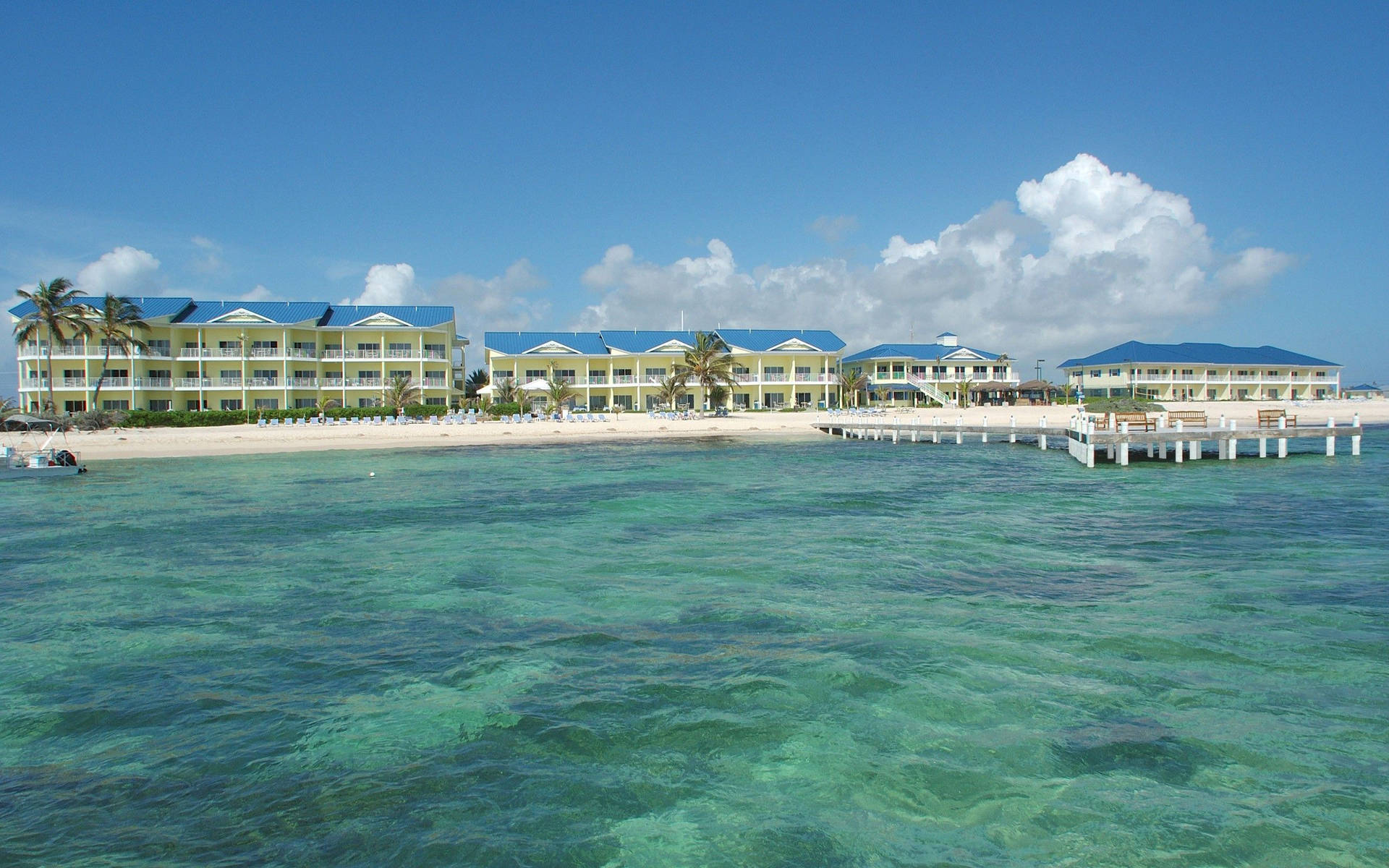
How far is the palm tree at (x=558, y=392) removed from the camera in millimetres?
50844

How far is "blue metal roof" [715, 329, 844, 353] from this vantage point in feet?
199

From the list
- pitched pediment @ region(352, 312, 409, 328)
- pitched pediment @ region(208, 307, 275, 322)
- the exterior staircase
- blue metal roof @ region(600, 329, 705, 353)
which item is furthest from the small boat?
the exterior staircase

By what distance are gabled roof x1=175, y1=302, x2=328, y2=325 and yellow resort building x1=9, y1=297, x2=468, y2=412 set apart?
0.26ft

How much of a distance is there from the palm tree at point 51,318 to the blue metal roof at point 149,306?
5.04 ft

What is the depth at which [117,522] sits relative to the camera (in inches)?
688

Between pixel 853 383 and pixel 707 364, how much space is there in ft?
43.8

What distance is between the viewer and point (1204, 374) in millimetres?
72188

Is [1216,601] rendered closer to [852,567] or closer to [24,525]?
[852,567]

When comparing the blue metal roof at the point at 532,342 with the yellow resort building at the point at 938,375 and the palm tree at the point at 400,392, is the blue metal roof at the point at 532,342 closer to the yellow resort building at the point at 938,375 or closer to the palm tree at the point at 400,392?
the palm tree at the point at 400,392

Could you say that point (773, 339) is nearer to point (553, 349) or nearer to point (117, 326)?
point (553, 349)

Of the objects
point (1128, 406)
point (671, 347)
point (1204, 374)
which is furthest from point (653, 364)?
point (1204, 374)

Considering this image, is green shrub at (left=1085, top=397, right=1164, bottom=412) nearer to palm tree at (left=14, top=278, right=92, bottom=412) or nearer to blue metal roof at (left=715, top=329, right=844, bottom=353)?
blue metal roof at (left=715, top=329, right=844, bottom=353)

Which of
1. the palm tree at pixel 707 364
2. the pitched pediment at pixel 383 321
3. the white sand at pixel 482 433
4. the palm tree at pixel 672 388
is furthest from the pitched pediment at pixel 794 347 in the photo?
the pitched pediment at pixel 383 321

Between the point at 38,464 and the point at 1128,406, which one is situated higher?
the point at 1128,406
